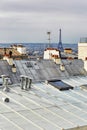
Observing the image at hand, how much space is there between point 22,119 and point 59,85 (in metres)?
9.61

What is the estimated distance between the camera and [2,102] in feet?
84.0

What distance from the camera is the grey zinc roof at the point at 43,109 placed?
22.3 metres

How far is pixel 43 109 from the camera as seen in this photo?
83.0 ft

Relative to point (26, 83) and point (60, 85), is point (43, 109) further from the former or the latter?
point (60, 85)

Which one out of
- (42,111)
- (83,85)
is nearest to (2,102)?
(42,111)

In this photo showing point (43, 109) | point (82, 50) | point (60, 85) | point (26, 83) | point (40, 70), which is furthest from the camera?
point (82, 50)

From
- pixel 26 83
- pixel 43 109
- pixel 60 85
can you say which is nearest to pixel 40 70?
pixel 60 85

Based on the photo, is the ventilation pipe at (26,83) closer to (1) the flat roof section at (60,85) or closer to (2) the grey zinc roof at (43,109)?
(2) the grey zinc roof at (43,109)

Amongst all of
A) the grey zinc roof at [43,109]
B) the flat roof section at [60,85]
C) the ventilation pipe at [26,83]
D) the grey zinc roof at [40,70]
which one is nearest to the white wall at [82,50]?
the grey zinc roof at [40,70]

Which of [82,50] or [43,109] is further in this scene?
[82,50]

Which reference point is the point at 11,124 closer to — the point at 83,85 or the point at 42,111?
the point at 42,111

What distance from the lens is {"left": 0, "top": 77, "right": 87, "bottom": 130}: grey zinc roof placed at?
73.3ft

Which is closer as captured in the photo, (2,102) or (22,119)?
(22,119)

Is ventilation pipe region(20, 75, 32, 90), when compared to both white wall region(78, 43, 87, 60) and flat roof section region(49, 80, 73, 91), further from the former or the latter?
white wall region(78, 43, 87, 60)
